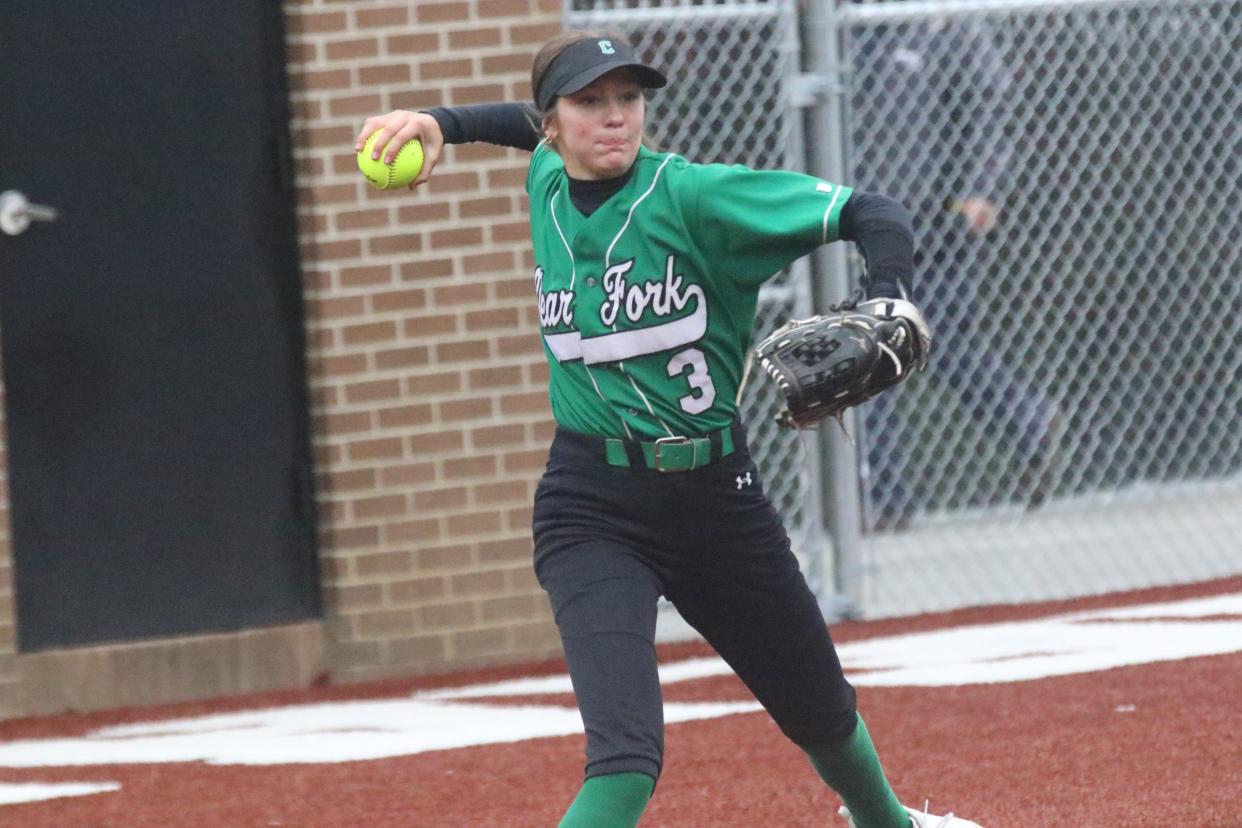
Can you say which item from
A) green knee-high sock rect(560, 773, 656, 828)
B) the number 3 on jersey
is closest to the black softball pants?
the number 3 on jersey

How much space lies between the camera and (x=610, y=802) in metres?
3.71

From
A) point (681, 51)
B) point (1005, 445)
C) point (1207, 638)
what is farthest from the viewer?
point (1005, 445)

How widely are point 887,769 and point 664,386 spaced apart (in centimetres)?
179

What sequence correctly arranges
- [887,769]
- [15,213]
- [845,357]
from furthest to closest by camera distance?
1. [15,213]
2. [887,769]
3. [845,357]

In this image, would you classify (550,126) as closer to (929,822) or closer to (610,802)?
(610,802)

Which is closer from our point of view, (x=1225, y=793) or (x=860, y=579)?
(x=1225, y=793)

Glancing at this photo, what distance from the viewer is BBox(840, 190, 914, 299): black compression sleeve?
3814mm

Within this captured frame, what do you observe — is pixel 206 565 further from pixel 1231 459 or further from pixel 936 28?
pixel 1231 459

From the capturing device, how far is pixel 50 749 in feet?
21.9

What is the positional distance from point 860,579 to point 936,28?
7.19 ft

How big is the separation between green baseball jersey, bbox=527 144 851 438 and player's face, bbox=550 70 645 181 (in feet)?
0.22

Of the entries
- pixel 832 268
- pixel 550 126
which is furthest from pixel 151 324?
pixel 550 126

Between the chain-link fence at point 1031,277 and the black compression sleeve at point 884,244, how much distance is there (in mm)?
4484

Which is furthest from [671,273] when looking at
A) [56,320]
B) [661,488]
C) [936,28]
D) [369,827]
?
[936,28]
